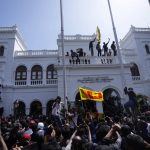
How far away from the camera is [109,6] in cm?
1703

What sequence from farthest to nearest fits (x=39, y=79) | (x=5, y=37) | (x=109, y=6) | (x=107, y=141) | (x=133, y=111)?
(x=5, y=37) → (x=39, y=79) → (x=109, y=6) → (x=133, y=111) → (x=107, y=141)

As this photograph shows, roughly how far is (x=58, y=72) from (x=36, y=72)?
7.62m

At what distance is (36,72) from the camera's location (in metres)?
24.6

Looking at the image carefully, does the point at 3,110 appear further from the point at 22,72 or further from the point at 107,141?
the point at 107,141

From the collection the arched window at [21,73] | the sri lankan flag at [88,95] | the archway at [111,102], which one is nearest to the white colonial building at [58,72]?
the arched window at [21,73]

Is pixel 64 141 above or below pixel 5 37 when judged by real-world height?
below

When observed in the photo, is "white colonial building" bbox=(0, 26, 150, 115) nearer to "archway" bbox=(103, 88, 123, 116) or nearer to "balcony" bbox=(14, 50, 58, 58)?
"balcony" bbox=(14, 50, 58, 58)

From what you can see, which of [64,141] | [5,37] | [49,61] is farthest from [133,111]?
[5,37]

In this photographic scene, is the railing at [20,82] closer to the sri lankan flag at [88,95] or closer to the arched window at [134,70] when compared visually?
the sri lankan flag at [88,95]

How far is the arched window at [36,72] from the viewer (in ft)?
79.9

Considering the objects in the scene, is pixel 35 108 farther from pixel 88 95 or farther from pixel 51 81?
pixel 88 95

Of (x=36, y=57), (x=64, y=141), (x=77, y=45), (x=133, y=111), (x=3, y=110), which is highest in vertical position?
(x=77, y=45)

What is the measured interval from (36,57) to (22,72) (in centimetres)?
268

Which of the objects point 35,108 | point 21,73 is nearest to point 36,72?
point 21,73
